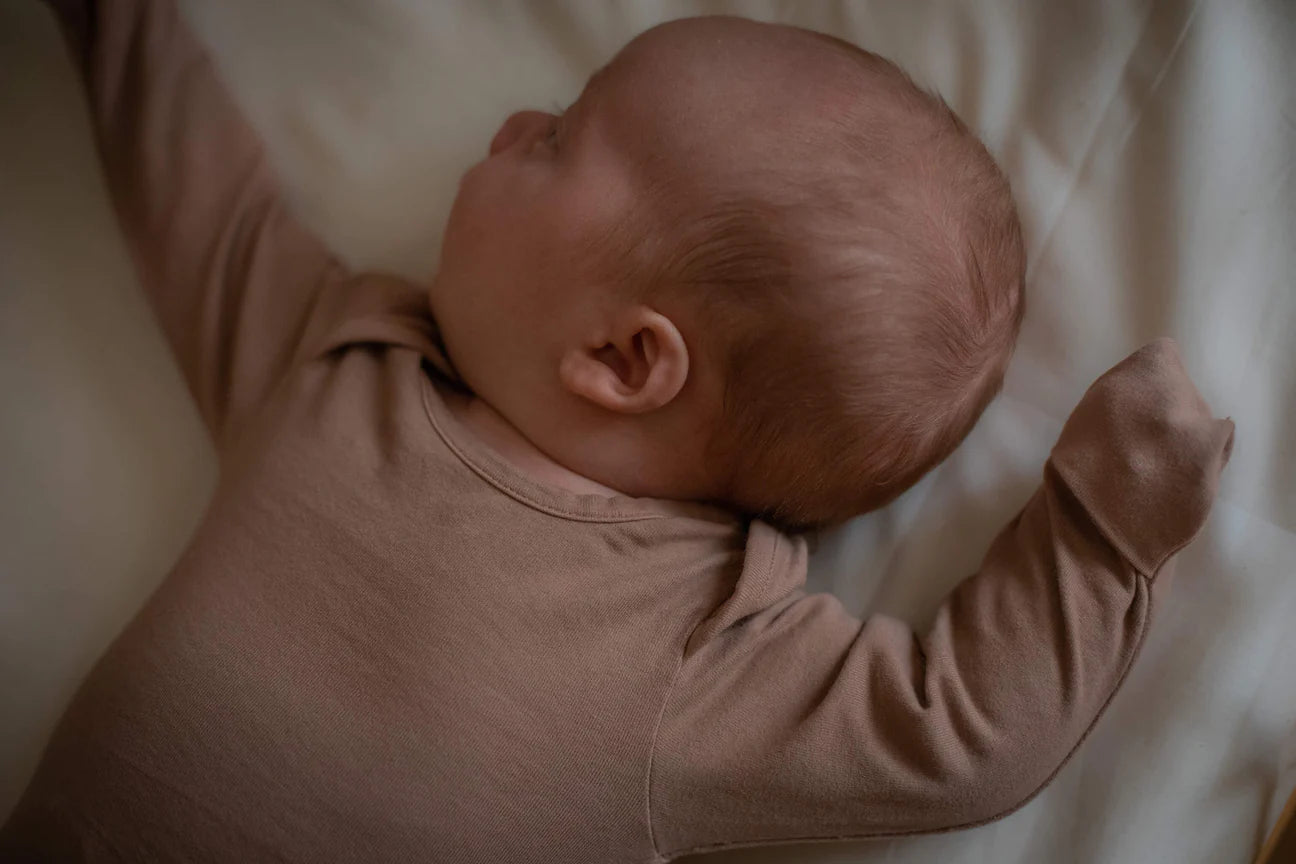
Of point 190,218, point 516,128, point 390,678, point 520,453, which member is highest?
point 516,128

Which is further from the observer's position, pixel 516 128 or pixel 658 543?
pixel 516 128

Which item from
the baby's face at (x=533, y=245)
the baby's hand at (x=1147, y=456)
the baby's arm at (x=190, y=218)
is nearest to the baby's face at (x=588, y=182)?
the baby's face at (x=533, y=245)

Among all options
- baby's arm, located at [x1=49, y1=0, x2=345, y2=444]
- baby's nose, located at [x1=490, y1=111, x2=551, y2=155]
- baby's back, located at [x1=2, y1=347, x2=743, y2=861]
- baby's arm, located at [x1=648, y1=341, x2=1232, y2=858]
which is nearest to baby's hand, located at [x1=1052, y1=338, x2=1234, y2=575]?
baby's arm, located at [x1=648, y1=341, x2=1232, y2=858]

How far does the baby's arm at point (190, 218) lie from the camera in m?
0.88

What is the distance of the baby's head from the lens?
0.69 meters

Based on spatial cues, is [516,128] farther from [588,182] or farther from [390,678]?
[390,678]

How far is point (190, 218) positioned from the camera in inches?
35.3

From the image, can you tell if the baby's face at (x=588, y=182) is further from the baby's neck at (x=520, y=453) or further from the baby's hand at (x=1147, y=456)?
the baby's hand at (x=1147, y=456)

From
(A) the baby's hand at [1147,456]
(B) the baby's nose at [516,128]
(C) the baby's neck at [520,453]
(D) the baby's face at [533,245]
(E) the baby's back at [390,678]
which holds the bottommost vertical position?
(E) the baby's back at [390,678]

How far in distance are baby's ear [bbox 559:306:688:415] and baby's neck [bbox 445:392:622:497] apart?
0.07m

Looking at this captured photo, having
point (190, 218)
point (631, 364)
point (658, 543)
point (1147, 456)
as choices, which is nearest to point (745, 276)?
point (631, 364)

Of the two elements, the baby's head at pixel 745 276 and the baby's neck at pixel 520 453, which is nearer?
the baby's head at pixel 745 276

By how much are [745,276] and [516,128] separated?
307 millimetres

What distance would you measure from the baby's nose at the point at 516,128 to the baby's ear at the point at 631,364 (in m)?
0.23
